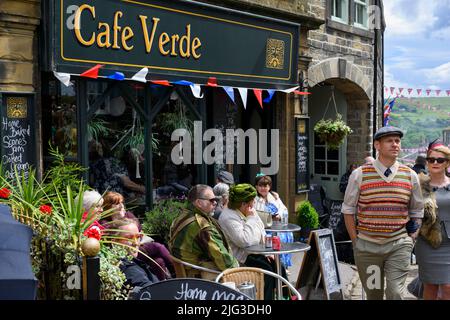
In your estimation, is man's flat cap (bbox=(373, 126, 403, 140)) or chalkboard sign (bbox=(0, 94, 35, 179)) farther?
chalkboard sign (bbox=(0, 94, 35, 179))

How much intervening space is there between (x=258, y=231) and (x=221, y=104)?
182 inches

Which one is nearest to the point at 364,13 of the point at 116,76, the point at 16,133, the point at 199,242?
the point at 116,76

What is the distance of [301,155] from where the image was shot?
405 inches

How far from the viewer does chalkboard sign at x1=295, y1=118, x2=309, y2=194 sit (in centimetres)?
1015

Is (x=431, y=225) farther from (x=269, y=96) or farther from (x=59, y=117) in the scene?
(x=269, y=96)

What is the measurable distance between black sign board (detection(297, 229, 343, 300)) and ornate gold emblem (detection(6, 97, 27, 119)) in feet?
11.1

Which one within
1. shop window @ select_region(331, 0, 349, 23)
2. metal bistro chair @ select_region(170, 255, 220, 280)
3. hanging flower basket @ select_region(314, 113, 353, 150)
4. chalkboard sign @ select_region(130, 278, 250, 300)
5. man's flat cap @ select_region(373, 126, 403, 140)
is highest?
shop window @ select_region(331, 0, 349, 23)

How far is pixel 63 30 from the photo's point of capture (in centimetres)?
652

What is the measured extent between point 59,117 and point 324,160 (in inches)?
316

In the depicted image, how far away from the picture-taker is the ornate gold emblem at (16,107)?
20.3ft

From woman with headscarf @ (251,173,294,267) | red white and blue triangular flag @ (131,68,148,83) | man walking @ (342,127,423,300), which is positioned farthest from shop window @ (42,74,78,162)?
man walking @ (342,127,423,300)

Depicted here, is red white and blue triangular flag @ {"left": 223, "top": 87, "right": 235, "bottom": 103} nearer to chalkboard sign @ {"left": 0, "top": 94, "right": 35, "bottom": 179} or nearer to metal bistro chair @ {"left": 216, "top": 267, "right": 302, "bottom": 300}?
chalkboard sign @ {"left": 0, "top": 94, "right": 35, "bottom": 179}
